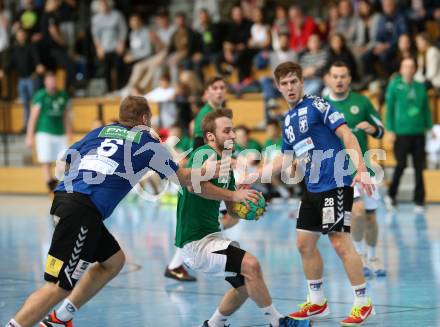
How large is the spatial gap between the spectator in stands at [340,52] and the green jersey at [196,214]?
12179 mm

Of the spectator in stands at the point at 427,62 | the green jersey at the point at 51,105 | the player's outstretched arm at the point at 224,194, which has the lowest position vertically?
the player's outstretched arm at the point at 224,194

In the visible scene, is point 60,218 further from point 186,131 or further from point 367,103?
point 186,131

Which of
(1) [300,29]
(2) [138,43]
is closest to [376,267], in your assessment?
(1) [300,29]

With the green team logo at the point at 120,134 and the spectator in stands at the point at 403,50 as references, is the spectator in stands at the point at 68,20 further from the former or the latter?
the green team logo at the point at 120,134

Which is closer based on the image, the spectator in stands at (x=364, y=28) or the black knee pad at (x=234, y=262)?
the black knee pad at (x=234, y=262)

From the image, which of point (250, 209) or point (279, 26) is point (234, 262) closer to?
point (250, 209)

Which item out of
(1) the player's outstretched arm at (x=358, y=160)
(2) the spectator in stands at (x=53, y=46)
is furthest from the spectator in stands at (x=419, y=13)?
(1) the player's outstretched arm at (x=358, y=160)

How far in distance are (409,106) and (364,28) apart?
15.0ft

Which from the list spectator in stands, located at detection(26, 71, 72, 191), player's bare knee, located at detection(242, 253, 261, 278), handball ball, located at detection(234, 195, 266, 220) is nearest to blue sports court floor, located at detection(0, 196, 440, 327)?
player's bare knee, located at detection(242, 253, 261, 278)

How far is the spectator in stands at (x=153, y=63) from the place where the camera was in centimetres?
2325

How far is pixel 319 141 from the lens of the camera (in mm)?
8172

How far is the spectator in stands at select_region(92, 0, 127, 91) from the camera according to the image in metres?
24.0

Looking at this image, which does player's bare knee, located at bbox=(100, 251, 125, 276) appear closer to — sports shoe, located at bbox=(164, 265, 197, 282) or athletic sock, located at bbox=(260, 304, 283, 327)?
athletic sock, located at bbox=(260, 304, 283, 327)

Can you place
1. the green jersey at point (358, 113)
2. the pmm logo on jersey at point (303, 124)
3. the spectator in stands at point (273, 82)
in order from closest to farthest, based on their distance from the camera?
the pmm logo on jersey at point (303, 124)
the green jersey at point (358, 113)
the spectator in stands at point (273, 82)
